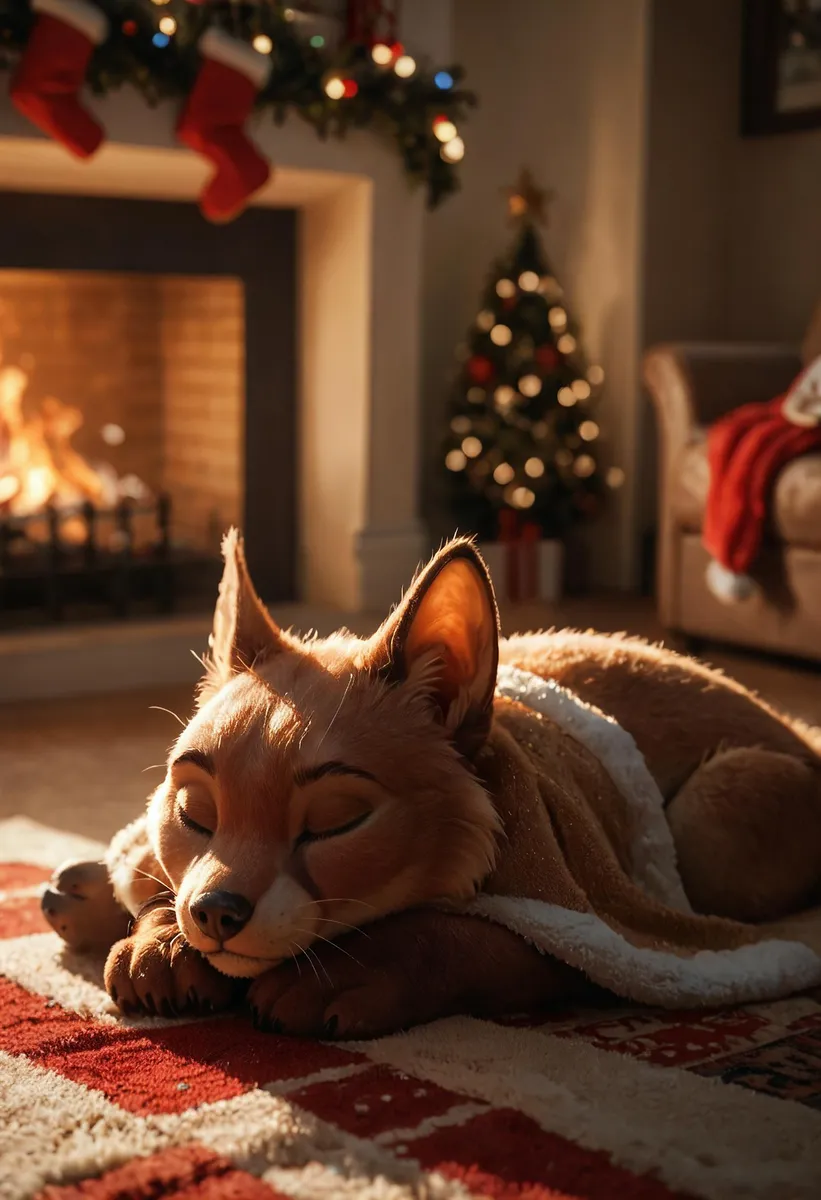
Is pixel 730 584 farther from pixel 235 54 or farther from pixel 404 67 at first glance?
pixel 235 54

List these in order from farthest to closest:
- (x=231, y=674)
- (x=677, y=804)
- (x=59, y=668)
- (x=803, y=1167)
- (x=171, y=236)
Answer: (x=171, y=236), (x=59, y=668), (x=677, y=804), (x=231, y=674), (x=803, y=1167)

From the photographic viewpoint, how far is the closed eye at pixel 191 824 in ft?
4.62

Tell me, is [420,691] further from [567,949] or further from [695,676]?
[695,676]

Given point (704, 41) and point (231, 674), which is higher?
point (704, 41)

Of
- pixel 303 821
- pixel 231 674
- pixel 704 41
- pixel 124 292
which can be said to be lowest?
pixel 303 821

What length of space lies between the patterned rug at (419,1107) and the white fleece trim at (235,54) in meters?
2.71

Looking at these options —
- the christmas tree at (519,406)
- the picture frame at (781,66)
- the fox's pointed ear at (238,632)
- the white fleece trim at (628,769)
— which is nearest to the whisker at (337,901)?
the fox's pointed ear at (238,632)

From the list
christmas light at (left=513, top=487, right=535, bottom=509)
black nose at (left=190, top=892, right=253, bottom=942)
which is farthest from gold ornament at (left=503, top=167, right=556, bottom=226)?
black nose at (left=190, top=892, right=253, bottom=942)

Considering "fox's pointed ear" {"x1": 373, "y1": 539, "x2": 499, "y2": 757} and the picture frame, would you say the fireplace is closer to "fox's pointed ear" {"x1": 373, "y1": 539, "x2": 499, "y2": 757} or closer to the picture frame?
the picture frame

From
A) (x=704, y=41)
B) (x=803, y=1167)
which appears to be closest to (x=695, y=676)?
(x=803, y=1167)

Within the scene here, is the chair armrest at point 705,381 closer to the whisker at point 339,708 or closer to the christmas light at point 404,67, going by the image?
the christmas light at point 404,67

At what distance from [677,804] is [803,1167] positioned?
63 cm

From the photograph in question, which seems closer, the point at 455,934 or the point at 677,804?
the point at 455,934

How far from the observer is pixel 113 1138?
118cm
